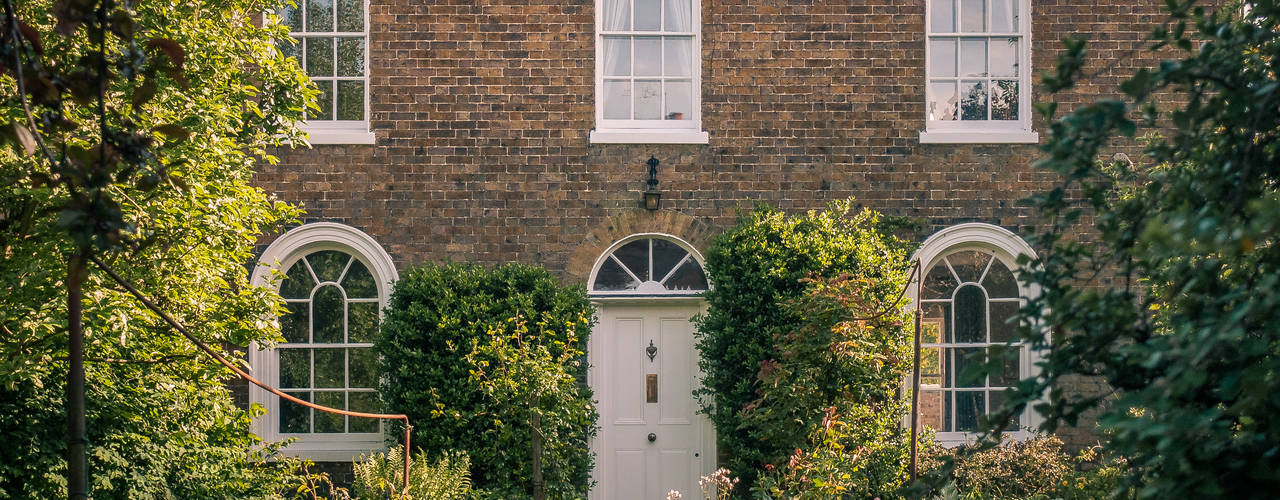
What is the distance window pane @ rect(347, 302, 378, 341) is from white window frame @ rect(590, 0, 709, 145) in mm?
2594

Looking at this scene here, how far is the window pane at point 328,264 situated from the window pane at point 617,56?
3.02 m

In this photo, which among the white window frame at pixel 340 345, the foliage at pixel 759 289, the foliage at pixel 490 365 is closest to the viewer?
the foliage at pixel 490 365

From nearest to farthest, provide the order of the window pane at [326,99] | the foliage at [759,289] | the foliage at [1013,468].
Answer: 1. the foliage at [1013,468]
2. the foliage at [759,289]
3. the window pane at [326,99]

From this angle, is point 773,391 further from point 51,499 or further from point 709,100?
point 51,499

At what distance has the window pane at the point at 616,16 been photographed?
9.70m

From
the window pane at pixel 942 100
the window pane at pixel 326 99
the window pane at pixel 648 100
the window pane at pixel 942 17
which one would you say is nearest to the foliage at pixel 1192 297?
the window pane at pixel 648 100

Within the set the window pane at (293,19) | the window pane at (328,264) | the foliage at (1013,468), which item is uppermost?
the window pane at (293,19)

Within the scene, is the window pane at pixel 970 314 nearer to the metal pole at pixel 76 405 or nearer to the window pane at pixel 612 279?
the window pane at pixel 612 279

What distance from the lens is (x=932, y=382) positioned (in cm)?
980

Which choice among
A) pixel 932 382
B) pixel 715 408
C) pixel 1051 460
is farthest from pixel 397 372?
pixel 1051 460

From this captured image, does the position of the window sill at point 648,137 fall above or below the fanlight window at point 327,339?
above

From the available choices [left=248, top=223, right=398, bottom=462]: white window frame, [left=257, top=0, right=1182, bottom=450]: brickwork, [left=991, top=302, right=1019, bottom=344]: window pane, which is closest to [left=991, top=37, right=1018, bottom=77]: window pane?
[left=257, top=0, right=1182, bottom=450]: brickwork

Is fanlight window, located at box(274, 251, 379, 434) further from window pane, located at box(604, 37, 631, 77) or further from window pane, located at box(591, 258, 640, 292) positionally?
window pane, located at box(604, 37, 631, 77)

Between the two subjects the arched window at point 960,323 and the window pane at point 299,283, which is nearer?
the window pane at point 299,283
